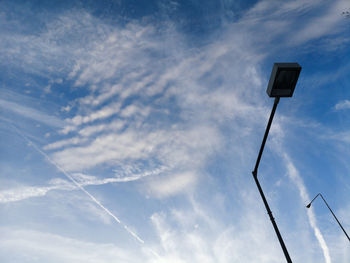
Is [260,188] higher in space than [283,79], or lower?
lower

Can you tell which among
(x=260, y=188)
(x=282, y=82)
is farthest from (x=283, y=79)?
(x=260, y=188)

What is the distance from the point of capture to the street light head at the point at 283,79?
4.92m

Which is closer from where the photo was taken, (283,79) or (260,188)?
(283,79)

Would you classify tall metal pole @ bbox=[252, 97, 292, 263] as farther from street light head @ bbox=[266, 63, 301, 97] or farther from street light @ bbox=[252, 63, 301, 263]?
street light head @ bbox=[266, 63, 301, 97]

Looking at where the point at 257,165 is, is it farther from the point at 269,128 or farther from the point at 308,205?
the point at 308,205

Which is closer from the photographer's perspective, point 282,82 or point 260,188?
point 282,82

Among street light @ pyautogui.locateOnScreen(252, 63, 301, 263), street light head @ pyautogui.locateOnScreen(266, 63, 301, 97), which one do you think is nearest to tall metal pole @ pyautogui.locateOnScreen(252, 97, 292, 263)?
street light @ pyautogui.locateOnScreen(252, 63, 301, 263)

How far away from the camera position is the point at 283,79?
5.18 metres

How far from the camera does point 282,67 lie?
490 cm

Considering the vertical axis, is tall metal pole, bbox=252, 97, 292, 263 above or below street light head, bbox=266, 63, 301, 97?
below

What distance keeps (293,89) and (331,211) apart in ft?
61.4

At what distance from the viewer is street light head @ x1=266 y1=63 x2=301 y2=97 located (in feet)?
16.1

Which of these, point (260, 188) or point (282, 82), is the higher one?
point (282, 82)

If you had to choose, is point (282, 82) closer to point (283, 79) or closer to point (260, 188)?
point (283, 79)
